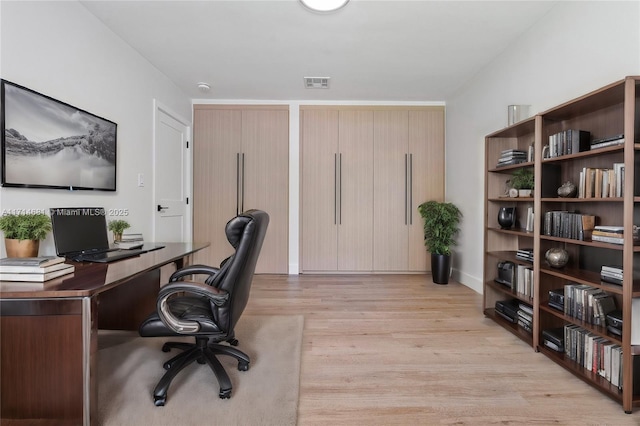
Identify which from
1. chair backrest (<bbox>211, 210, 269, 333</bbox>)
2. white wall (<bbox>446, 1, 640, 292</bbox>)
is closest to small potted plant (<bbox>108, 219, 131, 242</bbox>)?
chair backrest (<bbox>211, 210, 269, 333</bbox>)

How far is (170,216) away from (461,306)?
3.83 metres

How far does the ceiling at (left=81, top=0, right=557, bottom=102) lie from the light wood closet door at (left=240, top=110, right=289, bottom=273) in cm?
59

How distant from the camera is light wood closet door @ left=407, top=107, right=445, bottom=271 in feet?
15.0

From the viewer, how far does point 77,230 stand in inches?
83.5

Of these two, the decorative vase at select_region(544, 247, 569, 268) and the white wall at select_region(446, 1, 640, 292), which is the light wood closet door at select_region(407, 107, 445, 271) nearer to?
the white wall at select_region(446, 1, 640, 292)

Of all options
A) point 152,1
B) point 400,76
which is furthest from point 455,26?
point 152,1

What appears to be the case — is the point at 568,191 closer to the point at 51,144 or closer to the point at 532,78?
the point at 532,78

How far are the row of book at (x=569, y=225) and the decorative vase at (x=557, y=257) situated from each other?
115mm

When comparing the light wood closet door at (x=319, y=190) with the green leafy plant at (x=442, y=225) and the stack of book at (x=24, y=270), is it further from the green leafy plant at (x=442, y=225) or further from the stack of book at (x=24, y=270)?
the stack of book at (x=24, y=270)

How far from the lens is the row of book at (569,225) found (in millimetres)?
1913

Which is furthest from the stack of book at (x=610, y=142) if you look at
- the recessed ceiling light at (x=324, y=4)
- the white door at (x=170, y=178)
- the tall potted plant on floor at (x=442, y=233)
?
the white door at (x=170, y=178)

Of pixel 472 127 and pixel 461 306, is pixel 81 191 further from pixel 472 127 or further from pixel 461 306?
pixel 472 127

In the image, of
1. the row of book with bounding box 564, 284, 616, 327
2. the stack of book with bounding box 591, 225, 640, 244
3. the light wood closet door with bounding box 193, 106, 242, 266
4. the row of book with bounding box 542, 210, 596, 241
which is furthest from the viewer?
the light wood closet door with bounding box 193, 106, 242, 266

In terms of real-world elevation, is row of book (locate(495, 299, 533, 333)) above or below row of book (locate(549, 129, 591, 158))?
below
